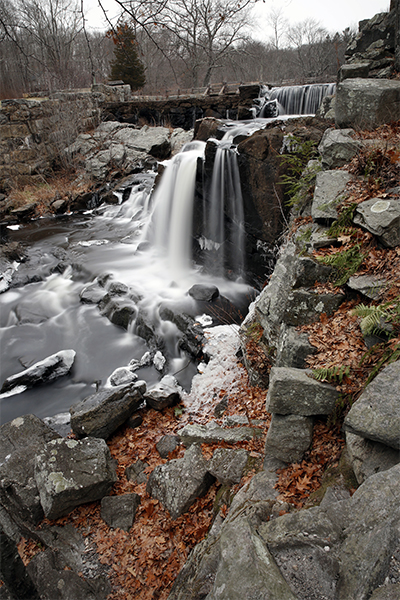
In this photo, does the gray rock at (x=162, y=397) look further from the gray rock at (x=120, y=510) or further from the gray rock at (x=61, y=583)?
the gray rock at (x=61, y=583)

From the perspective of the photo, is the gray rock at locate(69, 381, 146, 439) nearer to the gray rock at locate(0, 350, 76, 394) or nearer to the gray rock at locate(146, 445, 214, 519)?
the gray rock at locate(146, 445, 214, 519)

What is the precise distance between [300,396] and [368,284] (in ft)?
5.01

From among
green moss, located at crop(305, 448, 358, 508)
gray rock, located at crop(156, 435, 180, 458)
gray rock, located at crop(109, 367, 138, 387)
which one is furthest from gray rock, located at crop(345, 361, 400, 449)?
gray rock, located at crop(109, 367, 138, 387)

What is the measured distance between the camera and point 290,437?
317 centimetres

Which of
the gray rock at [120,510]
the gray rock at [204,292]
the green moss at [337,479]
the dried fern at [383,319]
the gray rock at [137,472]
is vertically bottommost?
the gray rock at [137,472]

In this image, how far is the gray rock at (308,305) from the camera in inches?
157

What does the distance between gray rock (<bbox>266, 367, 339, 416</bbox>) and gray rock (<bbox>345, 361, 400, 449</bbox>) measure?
0.67 meters

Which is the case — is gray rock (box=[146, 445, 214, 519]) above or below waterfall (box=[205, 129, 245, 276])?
below

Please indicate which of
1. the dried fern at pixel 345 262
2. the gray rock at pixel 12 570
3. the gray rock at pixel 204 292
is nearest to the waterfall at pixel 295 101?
the gray rock at pixel 204 292

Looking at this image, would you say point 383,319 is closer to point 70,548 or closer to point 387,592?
point 387,592

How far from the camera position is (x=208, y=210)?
35.0 feet

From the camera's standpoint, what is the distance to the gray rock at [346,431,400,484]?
7.50ft

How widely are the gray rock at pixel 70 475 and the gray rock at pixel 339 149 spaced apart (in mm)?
5819

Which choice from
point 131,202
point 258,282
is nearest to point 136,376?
point 258,282
